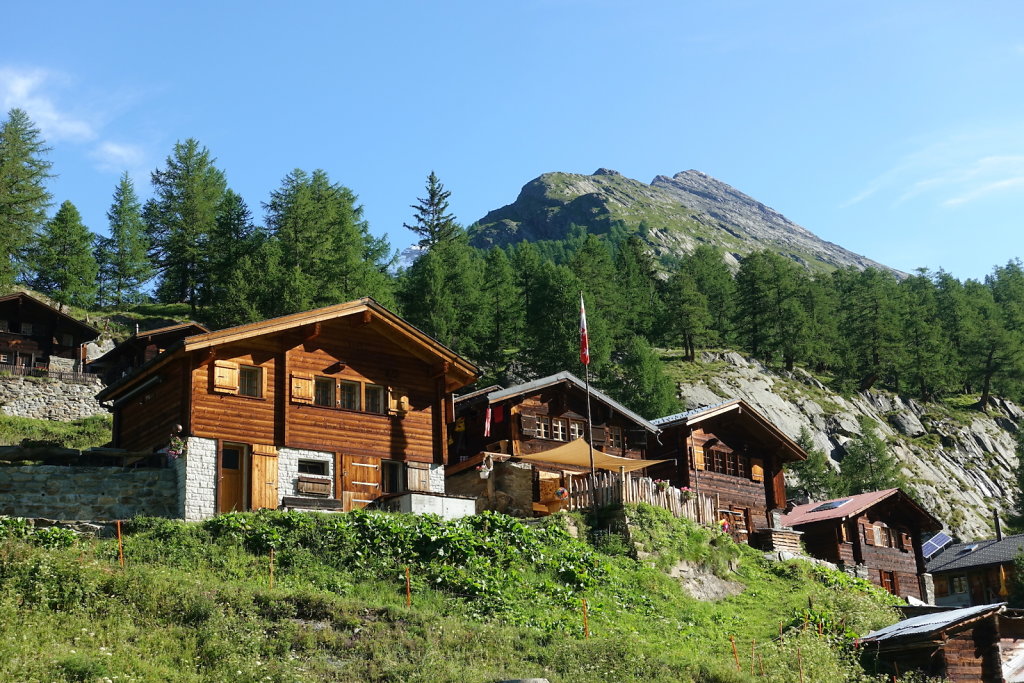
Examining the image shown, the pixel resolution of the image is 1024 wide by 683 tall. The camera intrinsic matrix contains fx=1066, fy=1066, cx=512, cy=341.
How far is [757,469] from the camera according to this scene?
50.8 metres

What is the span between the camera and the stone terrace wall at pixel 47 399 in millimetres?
55562

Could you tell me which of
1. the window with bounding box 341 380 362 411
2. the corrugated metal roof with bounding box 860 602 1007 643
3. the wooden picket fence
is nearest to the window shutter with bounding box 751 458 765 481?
the wooden picket fence

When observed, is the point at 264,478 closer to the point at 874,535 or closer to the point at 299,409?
the point at 299,409

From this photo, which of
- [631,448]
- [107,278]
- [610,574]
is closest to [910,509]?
[631,448]

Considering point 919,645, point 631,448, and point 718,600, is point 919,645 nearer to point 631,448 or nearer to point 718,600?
point 718,600

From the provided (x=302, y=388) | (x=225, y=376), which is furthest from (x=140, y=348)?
(x=225, y=376)

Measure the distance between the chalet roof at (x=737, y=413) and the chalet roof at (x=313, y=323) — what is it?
46.3 ft

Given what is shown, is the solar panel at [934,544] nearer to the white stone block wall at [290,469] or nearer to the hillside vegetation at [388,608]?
the hillside vegetation at [388,608]

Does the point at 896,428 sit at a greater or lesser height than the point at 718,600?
greater

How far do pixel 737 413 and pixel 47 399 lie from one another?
118 feet

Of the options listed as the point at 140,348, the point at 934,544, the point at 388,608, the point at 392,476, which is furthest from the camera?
the point at 934,544

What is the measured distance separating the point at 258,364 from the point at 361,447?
168 inches

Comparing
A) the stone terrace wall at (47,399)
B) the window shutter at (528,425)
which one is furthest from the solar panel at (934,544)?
the stone terrace wall at (47,399)

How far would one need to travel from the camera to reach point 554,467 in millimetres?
44125
